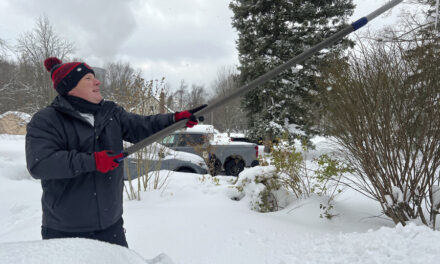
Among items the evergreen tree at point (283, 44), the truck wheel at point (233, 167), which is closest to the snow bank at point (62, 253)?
the truck wheel at point (233, 167)

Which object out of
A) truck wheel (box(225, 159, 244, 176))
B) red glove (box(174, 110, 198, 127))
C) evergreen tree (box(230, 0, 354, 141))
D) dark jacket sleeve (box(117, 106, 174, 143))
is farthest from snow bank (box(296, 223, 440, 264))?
evergreen tree (box(230, 0, 354, 141))

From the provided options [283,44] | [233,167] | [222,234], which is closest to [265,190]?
[222,234]

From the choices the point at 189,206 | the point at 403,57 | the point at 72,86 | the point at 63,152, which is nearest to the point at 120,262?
the point at 63,152

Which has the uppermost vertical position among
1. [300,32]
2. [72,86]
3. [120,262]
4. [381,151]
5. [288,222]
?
[300,32]

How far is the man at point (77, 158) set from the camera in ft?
4.57

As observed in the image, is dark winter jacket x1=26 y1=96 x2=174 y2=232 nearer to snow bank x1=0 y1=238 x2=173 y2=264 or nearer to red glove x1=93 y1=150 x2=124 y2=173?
red glove x1=93 y1=150 x2=124 y2=173

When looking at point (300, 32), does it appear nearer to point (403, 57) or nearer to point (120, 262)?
point (403, 57)

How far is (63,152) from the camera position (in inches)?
54.9

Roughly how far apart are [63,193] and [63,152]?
293 millimetres

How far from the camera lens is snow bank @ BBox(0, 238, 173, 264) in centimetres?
87

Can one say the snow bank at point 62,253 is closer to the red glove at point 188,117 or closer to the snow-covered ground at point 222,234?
the snow-covered ground at point 222,234

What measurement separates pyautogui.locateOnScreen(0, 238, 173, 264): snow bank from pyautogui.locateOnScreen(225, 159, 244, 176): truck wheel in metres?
7.75

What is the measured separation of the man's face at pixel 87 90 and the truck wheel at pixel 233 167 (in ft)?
24.0

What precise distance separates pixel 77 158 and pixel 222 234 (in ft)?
7.10
